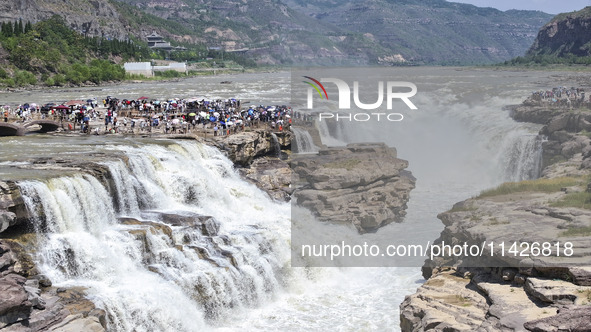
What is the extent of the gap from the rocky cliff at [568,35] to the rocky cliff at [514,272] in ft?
455

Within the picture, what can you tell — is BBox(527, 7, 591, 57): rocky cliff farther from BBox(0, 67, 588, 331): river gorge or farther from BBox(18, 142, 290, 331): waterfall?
BBox(18, 142, 290, 331): waterfall

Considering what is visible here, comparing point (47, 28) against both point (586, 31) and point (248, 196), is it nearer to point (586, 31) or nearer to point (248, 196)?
point (248, 196)

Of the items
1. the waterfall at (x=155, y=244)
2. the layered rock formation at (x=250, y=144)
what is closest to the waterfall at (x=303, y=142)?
the layered rock formation at (x=250, y=144)

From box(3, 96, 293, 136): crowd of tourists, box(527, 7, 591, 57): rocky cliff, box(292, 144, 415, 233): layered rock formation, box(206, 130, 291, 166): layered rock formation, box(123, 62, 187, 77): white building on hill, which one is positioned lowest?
box(292, 144, 415, 233): layered rock formation

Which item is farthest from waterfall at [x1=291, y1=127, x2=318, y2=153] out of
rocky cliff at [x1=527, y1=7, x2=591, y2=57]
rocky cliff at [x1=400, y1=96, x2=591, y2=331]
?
rocky cliff at [x1=527, y1=7, x2=591, y2=57]

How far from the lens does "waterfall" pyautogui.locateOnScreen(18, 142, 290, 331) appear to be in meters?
19.2

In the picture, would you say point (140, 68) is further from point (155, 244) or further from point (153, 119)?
point (155, 244)

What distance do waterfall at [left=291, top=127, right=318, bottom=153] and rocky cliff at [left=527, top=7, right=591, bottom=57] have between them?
4987 inches

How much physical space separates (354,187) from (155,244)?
42.8 ft

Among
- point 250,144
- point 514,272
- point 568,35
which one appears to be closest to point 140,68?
point 250,144

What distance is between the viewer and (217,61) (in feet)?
639

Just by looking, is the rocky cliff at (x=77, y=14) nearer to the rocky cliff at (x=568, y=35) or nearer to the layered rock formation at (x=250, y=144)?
the rocky cliff at (x=568, y=35)

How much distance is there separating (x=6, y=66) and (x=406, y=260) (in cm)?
7767

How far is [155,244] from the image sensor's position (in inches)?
853
